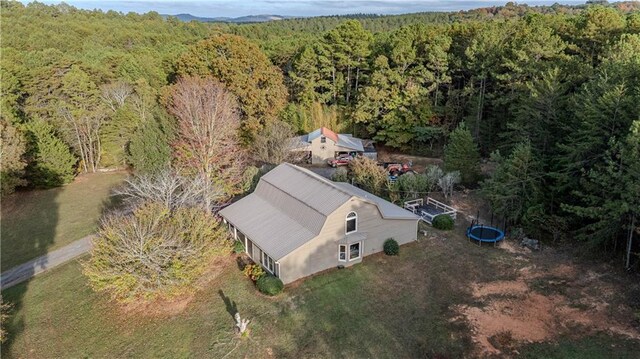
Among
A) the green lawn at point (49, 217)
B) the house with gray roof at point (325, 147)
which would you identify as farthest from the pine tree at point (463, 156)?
the green lawn at point (49, 217)

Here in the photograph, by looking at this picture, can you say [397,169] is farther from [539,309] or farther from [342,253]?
[539,309]

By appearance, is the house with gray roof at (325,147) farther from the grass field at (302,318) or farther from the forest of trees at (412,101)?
the grass field at (302,318)

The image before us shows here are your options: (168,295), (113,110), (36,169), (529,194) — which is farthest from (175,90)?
(529,194)

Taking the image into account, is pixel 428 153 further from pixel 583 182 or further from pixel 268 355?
pixel 268 355

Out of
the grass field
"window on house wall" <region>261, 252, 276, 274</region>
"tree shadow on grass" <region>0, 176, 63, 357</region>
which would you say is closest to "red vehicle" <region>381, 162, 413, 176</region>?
the grass field

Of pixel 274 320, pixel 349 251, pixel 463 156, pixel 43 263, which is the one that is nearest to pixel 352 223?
pixel 349 251

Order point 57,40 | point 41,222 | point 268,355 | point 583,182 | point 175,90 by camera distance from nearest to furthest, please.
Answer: point 268,355
point 583,182
point 41,222
point 175,90
point 57,40

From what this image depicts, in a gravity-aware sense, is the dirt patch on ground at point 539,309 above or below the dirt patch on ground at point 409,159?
below
